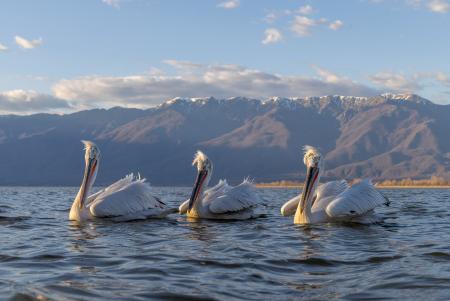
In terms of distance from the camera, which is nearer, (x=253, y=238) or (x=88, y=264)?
(x=88, y=264)

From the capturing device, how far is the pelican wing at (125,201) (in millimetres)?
13078

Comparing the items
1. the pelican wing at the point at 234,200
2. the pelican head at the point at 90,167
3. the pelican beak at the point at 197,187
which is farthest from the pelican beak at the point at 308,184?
the pelican head at the point at 90,167

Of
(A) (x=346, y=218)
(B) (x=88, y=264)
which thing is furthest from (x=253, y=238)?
(B) (x=88, y=264)

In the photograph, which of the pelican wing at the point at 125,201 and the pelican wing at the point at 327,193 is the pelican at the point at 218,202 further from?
the pelican wing at the point at 327,193

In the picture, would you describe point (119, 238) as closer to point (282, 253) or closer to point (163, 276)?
point (282, 253)

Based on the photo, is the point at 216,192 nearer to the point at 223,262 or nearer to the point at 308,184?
the point at 308,184

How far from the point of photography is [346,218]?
12.6m

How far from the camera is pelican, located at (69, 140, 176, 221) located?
13117mm

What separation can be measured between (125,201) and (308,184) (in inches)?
151

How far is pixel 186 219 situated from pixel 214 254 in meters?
6.00

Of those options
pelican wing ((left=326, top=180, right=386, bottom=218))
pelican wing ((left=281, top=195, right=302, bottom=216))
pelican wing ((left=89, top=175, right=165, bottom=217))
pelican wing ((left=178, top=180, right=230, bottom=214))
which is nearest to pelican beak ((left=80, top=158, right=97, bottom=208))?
pelican wing ((left=89, top=175, right=165, bottom=217))

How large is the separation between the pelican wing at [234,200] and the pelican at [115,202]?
1.15 meters

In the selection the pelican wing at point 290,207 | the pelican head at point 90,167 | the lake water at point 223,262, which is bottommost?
the lake water at point 223,262

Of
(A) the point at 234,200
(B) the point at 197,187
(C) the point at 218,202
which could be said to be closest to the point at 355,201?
(A) the point at 234,200
